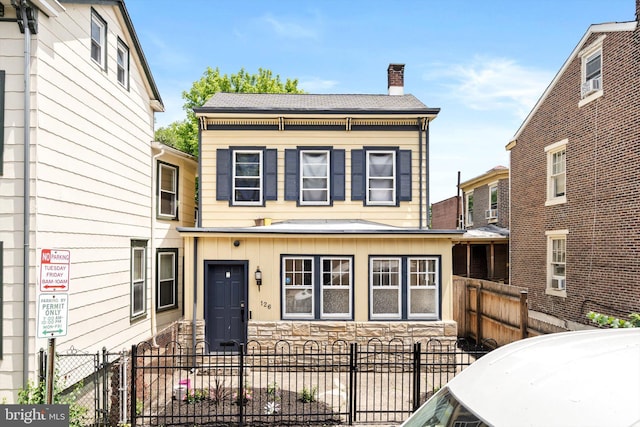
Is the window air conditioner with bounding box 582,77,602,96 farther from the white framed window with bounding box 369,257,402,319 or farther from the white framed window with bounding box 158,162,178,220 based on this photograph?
the white framed window with bounding box 158,162,178,220

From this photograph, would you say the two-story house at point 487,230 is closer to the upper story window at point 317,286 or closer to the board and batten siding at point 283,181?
the board and batten siding at point 283,181

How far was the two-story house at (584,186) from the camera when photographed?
11367 mm

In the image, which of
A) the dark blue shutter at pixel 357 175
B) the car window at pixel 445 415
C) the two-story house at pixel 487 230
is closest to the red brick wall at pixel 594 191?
the two-story house at pixel 487 230

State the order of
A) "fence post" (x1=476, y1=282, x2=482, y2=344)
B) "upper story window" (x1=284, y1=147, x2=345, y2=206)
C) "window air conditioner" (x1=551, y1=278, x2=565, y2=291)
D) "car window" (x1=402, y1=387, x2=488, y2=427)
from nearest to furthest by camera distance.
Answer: "car window" (x1=402, y1=387, x2=488, y2=427), "upper story window" (x1=284, y1=147, x2=345, y2=206), "fence post" (x1=476, y1=282, x2=482, y2=344), "window air conditioner" (x1=551, y1=278, x2=565, y2=291)

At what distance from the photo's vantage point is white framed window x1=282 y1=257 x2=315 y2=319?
434 inches

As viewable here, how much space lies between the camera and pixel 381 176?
12.7 metres

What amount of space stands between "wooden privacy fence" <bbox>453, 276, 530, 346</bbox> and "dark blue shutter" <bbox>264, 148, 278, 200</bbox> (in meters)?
7.30

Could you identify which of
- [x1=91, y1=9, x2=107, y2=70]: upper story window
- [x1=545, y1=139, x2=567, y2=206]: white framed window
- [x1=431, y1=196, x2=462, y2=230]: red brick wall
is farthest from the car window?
[x1=431, y1=196, x2=462, y2=230]: red brick wall

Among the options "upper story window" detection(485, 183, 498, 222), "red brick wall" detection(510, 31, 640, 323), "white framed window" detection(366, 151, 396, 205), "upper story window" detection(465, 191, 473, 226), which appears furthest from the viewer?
"upper story window" detection(465, 191, 473, 226)

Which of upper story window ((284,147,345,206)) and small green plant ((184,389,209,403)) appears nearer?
small green plant ((184,389,209,403))

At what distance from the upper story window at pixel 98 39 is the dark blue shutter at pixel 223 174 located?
13.1 ft

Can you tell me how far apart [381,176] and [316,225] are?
8.60ft

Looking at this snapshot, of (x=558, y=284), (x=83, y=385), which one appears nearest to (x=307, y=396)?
→ (x=83, y=385)

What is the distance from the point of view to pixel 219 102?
13.8m
